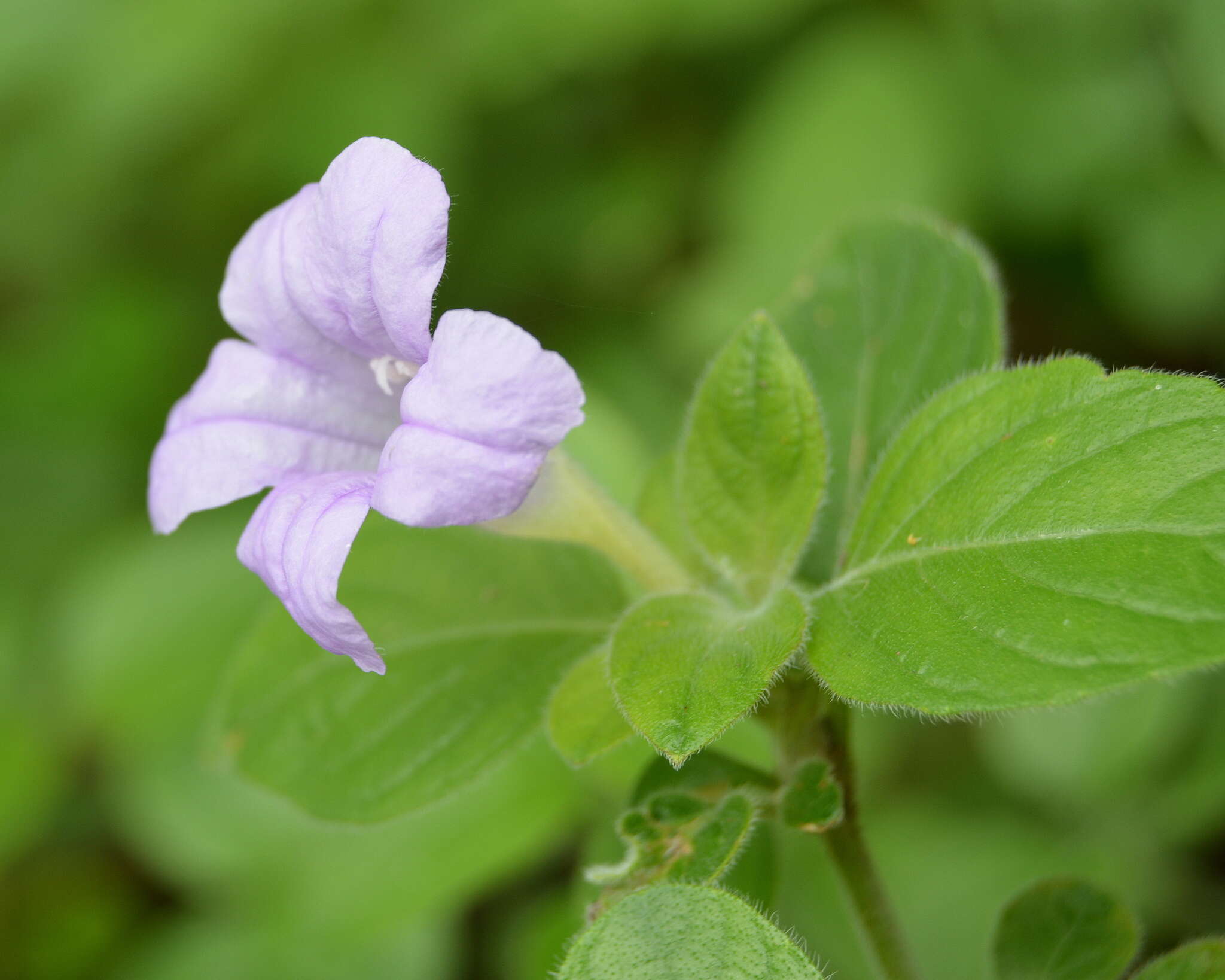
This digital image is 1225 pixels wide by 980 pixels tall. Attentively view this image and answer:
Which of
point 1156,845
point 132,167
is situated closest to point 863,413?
point 1156,845

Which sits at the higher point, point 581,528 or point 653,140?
point 581,528

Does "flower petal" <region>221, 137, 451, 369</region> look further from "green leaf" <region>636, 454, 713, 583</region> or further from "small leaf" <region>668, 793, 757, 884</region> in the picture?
"small leaf" <region>668, 793, 757, 884</region>

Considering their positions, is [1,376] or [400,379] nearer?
[400,379]

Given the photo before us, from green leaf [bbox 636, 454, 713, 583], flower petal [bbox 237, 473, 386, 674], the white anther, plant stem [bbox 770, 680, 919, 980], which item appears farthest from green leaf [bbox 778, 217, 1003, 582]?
flower petal [bbox 237, 473, 386, 674]

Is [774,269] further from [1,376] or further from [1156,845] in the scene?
[1,376]

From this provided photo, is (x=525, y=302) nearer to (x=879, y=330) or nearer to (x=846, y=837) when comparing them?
(x=879, y=330)

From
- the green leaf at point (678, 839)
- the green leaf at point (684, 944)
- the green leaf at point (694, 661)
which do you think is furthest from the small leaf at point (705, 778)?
the green leaf at point (684, 944)

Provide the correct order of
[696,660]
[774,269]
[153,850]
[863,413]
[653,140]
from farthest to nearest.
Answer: [653,140], [774,269], [153,850], [863,413], [696,660]
